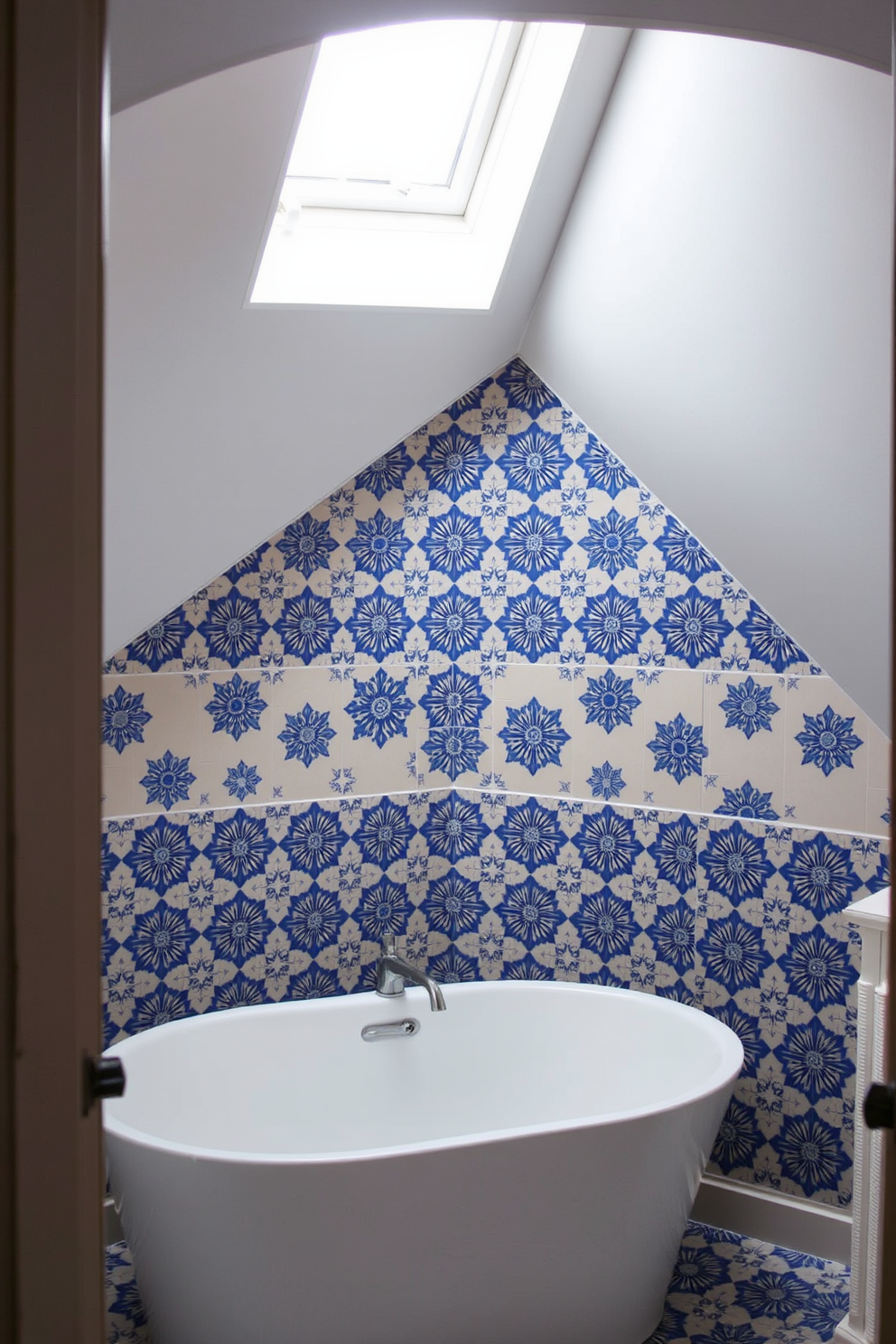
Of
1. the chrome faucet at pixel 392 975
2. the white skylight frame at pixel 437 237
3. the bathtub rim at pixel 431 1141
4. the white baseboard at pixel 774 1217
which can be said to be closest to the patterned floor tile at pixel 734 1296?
the white baseboard at pixel 774 1217

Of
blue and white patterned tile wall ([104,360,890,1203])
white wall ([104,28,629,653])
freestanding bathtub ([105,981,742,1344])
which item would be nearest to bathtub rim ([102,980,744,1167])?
freestanding bathtub ([105,981,742,1344])

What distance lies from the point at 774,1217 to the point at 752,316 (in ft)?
7.50

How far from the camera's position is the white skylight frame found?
2367mm

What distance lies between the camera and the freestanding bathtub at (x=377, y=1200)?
7.27 feet

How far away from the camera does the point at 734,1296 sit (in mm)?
2742

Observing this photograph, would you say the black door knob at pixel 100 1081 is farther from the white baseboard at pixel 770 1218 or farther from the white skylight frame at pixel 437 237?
the white baseboard at pixel 770 1218

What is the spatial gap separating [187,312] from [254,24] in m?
0.91

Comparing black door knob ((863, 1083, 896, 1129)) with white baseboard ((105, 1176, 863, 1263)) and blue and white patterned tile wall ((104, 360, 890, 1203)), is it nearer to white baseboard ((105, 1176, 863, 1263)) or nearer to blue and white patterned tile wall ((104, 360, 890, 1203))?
blue and white patterned tile wall ((104, 360, 890, 1203))

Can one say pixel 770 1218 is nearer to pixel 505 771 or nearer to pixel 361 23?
pixel 505 771

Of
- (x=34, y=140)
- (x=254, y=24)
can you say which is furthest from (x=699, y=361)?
(x=34, y=140)

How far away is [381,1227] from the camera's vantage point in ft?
7.36

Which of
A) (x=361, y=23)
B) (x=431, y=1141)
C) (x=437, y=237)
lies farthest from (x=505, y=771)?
(x=361, y=23)

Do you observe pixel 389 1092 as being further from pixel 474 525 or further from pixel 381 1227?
pixel 474 525

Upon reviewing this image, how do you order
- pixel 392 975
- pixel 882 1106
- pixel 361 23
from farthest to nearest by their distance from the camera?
pixel 392 975 < pixel 361 23 < pixel 882 1106
